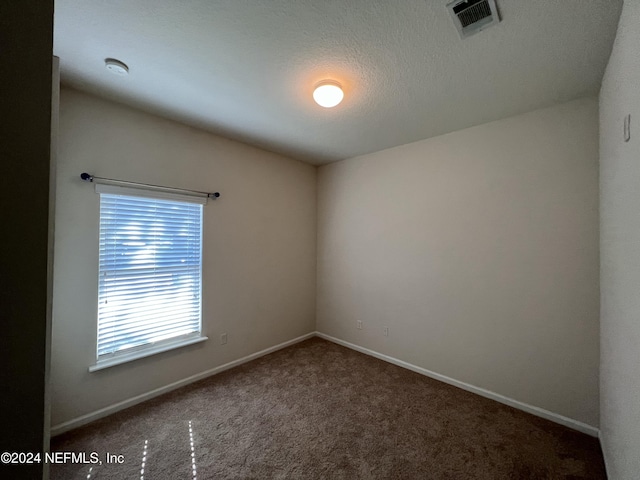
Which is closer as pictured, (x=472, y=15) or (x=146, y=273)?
(x=472, y=15)

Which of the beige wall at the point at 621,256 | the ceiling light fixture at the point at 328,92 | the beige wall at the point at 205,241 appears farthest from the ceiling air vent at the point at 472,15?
the beige wall at the point at 205,241

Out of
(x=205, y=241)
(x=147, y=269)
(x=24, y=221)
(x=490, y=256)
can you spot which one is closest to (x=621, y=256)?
(x=490, y=256)

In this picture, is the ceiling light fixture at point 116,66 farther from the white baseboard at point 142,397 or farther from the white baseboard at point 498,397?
the white baseboard at point 498,397

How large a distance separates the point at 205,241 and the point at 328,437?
85.2 inches

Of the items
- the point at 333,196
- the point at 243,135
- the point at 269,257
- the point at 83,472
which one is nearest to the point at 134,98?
the point at 243,135

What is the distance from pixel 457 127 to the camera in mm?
2533

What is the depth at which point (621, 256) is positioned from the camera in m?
1.31

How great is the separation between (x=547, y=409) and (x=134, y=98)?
4.39 meters

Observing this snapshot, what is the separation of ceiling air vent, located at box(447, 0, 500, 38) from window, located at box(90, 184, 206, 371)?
253cm

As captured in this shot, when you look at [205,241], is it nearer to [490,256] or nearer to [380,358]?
[380,358]

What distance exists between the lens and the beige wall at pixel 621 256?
3.59 ft

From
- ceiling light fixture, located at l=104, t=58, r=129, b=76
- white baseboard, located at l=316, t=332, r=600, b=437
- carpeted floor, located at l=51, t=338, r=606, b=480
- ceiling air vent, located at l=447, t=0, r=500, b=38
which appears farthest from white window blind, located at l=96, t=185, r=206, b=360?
ceiling air vent, located at l=447, t=0, r=500, b=38

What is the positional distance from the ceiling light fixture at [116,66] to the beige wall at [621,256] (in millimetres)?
2768

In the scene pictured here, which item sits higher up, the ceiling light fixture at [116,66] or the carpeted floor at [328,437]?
the ceiling light fixture at [116,66]
